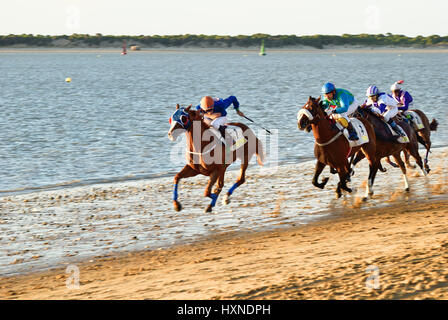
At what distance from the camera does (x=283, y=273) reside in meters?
8.75

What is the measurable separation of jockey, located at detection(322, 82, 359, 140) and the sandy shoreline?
2506 millimetres

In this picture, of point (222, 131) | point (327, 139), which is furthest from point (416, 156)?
point (222, 131)

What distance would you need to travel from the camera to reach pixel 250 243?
36.6 feet

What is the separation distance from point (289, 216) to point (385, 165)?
734 cm

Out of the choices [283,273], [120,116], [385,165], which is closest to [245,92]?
[120,116]

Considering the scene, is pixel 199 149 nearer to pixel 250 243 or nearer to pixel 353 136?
pixel 250 243

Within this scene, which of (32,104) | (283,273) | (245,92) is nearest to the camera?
(283,273)

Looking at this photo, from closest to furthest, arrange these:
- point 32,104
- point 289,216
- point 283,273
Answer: point 283,273 < point 289,216 < point 32,104

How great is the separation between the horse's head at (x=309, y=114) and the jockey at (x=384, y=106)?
94.7 inches

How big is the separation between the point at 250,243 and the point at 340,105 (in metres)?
4.57

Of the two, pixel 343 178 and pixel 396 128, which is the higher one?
pixel 396 128

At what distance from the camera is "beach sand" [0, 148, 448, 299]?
809 cm

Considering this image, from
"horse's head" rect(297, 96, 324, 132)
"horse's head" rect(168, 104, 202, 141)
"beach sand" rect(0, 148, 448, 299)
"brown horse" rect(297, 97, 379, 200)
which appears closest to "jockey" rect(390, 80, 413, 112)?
"beach sand" rect(0, 148, 448, 299)
